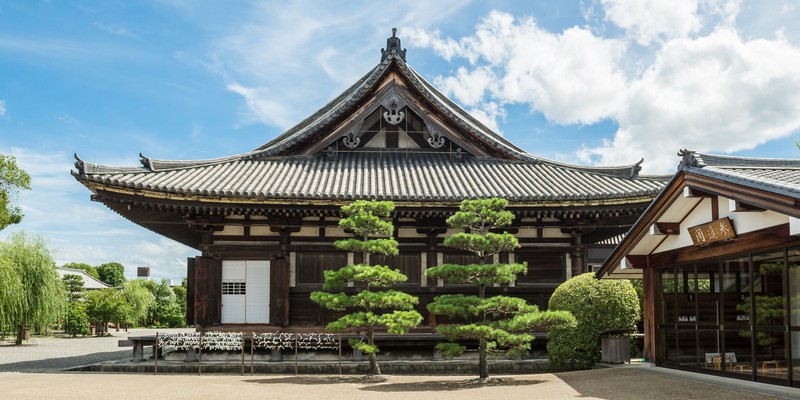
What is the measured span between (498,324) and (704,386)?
4.43 meters

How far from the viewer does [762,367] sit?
37.1 feet

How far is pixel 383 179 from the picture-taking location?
2045cm

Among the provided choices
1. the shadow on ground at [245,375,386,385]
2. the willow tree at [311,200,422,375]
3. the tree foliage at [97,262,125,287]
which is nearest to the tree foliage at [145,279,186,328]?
the tree foliage at [97,262,125,287]

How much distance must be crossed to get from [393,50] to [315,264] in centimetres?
820

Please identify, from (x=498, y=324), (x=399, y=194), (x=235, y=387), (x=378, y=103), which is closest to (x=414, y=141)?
(x=378, y=103)

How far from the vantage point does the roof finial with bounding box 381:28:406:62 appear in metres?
22.8

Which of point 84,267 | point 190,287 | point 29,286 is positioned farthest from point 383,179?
point 84,267

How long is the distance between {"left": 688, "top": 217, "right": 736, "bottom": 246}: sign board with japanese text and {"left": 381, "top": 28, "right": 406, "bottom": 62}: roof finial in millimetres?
12865

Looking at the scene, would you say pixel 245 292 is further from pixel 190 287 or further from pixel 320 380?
pixel 320 380

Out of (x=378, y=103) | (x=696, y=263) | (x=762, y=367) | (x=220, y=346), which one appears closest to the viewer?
(x=762, y=367)

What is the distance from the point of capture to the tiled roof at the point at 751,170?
937cm

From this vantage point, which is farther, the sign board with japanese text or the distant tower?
the distant tower

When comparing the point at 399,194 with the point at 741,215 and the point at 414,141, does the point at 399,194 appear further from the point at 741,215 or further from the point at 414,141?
the point at 741,215

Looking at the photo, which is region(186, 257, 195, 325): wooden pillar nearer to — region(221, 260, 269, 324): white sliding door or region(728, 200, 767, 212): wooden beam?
region(221, 260, 269, 324): white sliding door
